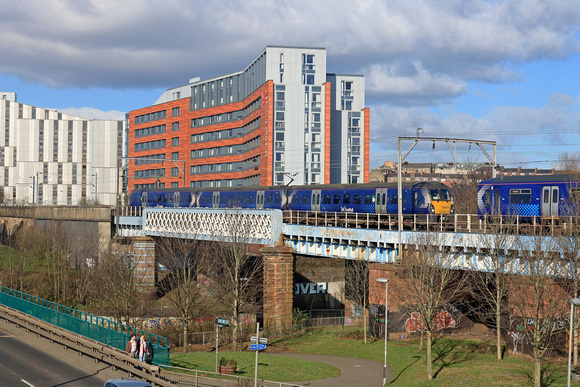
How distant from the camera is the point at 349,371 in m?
38.5

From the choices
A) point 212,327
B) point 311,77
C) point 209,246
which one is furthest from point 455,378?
point 311,77

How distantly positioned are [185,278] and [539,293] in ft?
86.3

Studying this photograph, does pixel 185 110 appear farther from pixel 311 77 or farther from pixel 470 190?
pixel 470 190

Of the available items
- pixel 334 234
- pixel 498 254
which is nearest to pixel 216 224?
pixel 334 234

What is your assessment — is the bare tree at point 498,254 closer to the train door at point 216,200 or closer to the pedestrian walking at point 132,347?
the pedestrian walking at point 132,347

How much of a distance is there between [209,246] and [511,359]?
119ft

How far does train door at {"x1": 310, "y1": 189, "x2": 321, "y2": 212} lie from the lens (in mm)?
58531

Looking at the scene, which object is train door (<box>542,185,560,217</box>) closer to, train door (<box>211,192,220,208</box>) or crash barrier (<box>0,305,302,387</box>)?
crash barrier (<box>0,305,302,387</box>)

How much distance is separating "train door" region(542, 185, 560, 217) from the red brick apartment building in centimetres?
5410

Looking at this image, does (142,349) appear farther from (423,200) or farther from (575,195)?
(423,200)

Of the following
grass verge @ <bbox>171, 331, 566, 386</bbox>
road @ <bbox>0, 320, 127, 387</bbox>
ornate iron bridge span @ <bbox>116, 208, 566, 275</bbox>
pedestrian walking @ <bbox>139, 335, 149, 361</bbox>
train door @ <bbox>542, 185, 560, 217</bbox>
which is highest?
train door @ <bbox>542, 185, 560, 217</bbox>

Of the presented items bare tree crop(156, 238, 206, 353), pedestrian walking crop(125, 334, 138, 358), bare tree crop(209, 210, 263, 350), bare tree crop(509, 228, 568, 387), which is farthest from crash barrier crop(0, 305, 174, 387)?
bare tree crop(509, 228, 568, 387)

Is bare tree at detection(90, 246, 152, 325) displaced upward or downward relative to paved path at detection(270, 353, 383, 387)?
upward

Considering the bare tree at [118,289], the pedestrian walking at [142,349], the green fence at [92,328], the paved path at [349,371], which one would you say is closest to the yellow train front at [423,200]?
the paved path at [349,371]
